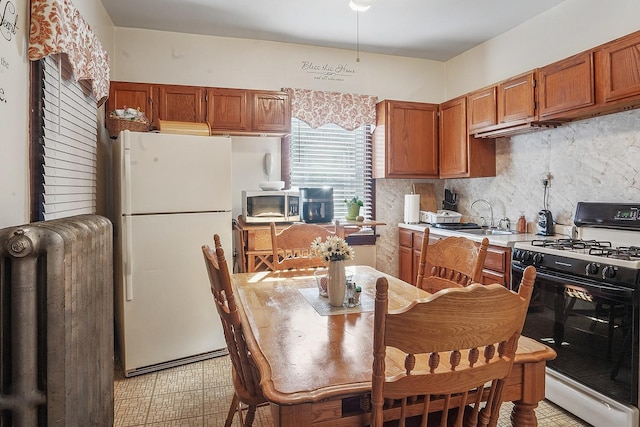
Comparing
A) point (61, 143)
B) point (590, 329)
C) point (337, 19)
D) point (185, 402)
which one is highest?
point (337, 19)

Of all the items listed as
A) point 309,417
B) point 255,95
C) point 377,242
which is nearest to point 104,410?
point 309,417

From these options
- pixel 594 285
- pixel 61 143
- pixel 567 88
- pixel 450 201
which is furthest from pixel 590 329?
pixel 61 143

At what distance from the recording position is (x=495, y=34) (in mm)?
3557

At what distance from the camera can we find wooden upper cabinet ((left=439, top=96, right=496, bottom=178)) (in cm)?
356

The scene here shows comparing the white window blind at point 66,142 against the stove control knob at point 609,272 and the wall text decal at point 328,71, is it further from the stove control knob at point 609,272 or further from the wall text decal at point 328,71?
the stove control knob at point 609,272

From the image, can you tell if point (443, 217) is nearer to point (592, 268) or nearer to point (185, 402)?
point (592, 268)

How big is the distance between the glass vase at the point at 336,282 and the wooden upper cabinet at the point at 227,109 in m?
2.17

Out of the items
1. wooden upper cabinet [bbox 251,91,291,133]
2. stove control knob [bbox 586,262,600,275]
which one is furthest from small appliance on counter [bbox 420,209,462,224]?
Answer: stove control knob [bbox 586,262,600,275]

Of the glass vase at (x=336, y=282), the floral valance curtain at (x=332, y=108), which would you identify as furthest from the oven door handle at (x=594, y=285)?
the floral valance curtain at (x=332, y=108)

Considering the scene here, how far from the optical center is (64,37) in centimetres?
185

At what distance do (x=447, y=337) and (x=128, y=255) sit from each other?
7.52ft

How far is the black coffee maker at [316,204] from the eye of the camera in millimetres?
3582

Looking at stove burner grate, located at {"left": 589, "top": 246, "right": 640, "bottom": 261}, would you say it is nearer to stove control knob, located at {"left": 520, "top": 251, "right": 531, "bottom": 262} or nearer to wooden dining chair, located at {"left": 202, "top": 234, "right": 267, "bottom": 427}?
stove control knob, located at {"left": 520, "top": 251, "right": 531, "bottom": 262}

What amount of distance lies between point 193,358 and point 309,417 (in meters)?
2.13
